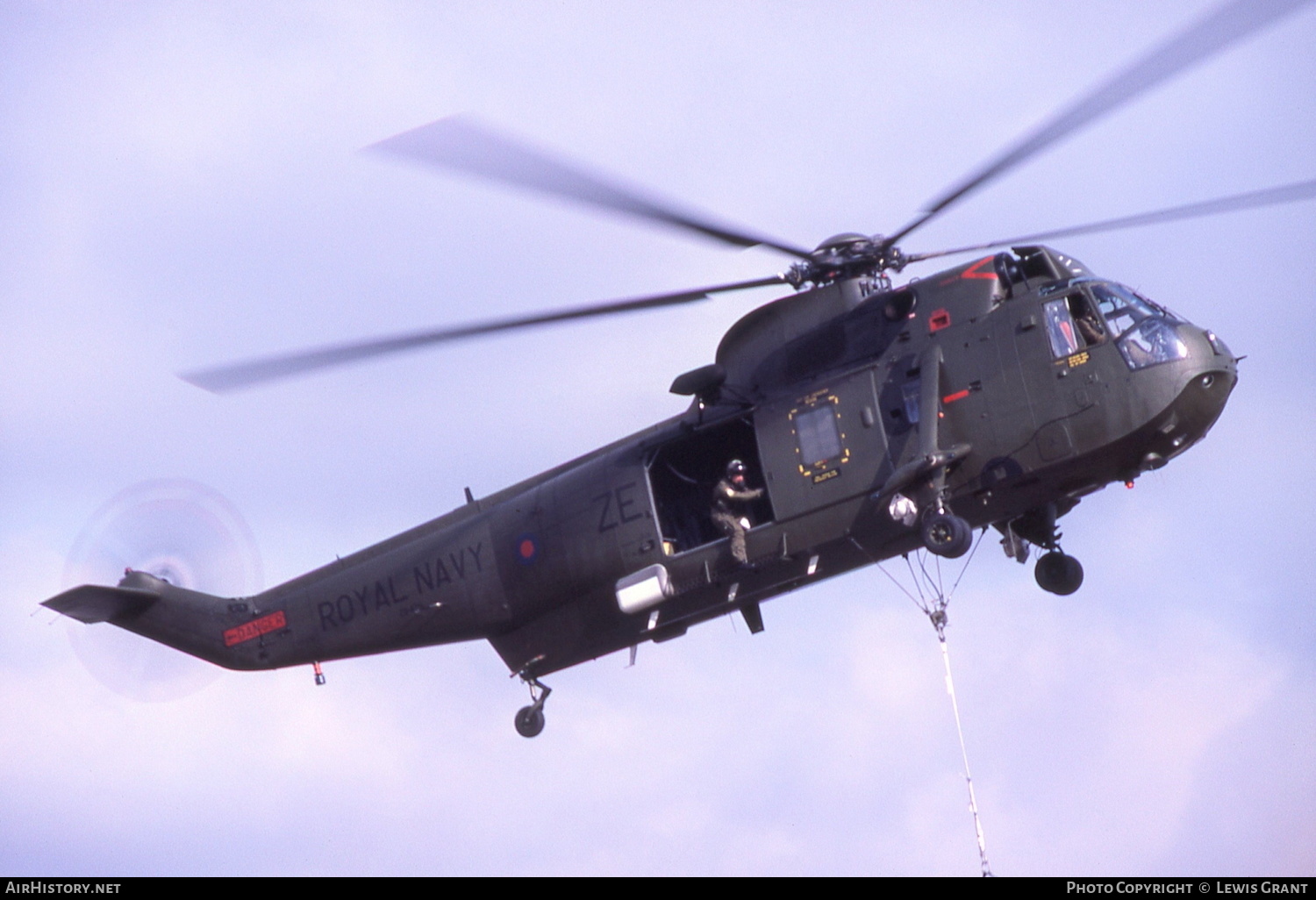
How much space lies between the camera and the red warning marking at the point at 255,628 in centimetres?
2406

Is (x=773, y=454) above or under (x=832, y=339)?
under

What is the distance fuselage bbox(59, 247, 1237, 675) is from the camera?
18.5 m

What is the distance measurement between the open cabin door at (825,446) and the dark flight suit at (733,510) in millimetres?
445

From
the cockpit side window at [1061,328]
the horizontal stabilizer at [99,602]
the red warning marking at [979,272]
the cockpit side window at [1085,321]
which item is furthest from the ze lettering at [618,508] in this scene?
the horizontal stabilizer at [99,602]

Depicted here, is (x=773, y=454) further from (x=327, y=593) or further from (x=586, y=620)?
(x=327, y=593)

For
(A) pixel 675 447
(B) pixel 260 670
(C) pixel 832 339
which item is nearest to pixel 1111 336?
(C) pixel 832 339

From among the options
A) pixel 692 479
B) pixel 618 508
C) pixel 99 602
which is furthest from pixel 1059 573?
pixel 99 602

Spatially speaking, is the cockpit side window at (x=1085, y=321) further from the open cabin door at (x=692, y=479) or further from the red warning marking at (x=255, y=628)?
the red warning marking at (x=255, y=628)

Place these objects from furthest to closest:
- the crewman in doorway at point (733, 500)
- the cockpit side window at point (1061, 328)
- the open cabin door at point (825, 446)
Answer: the crewman in doorway at point (733, 500)
the open cabin door at point (825, 446)
the cockpit side window at point (1061, 328)

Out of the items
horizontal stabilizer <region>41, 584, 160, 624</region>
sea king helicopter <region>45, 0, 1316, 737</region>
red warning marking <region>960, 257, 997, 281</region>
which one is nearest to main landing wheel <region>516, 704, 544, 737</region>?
sea king helicopter <region>45, 0, 1316, 737</region>

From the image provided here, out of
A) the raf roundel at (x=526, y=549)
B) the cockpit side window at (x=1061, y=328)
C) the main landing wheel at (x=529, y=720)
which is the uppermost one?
the cockpit side window at (x=1061, y=328)

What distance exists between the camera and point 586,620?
2173cm
